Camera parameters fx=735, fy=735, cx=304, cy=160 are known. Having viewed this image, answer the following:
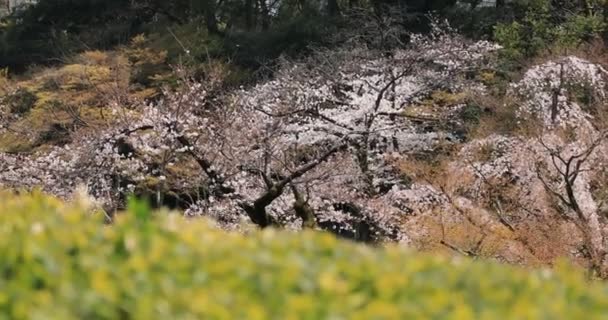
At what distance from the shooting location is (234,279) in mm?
1566

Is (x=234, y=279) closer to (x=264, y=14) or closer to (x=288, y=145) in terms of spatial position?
(x=288, y=145)

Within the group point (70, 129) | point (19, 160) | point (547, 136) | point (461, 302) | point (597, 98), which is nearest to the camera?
point (461, 302)

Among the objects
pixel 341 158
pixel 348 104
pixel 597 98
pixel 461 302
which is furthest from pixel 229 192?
pixel 461 302

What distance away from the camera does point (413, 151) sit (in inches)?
491

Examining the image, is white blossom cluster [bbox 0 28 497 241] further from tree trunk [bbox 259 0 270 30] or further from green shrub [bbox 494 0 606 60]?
tree trunk [bbox 259 0 270 30]

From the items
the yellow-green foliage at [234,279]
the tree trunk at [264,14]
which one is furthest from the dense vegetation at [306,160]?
the tree trunk at [264,14]

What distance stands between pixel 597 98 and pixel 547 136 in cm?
240

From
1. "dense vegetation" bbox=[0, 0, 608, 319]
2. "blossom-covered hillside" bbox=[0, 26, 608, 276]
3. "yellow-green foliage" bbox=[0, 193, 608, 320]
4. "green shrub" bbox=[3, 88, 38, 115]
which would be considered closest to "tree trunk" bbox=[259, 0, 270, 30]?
"dense vegetation" bbox=[0, 0, 608, 319]

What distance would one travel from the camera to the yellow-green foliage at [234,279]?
1.44 meters

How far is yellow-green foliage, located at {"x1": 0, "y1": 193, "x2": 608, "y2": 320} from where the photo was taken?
4.73 ft

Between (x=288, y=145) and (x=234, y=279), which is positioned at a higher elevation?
(x=234, y=279)

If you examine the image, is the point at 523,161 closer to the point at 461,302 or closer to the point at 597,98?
the point at 597,98

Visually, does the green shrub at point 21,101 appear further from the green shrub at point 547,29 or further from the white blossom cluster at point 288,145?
the green shrub at point 547,29

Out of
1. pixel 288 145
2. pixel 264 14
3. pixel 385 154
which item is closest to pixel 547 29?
pixel 385 154
